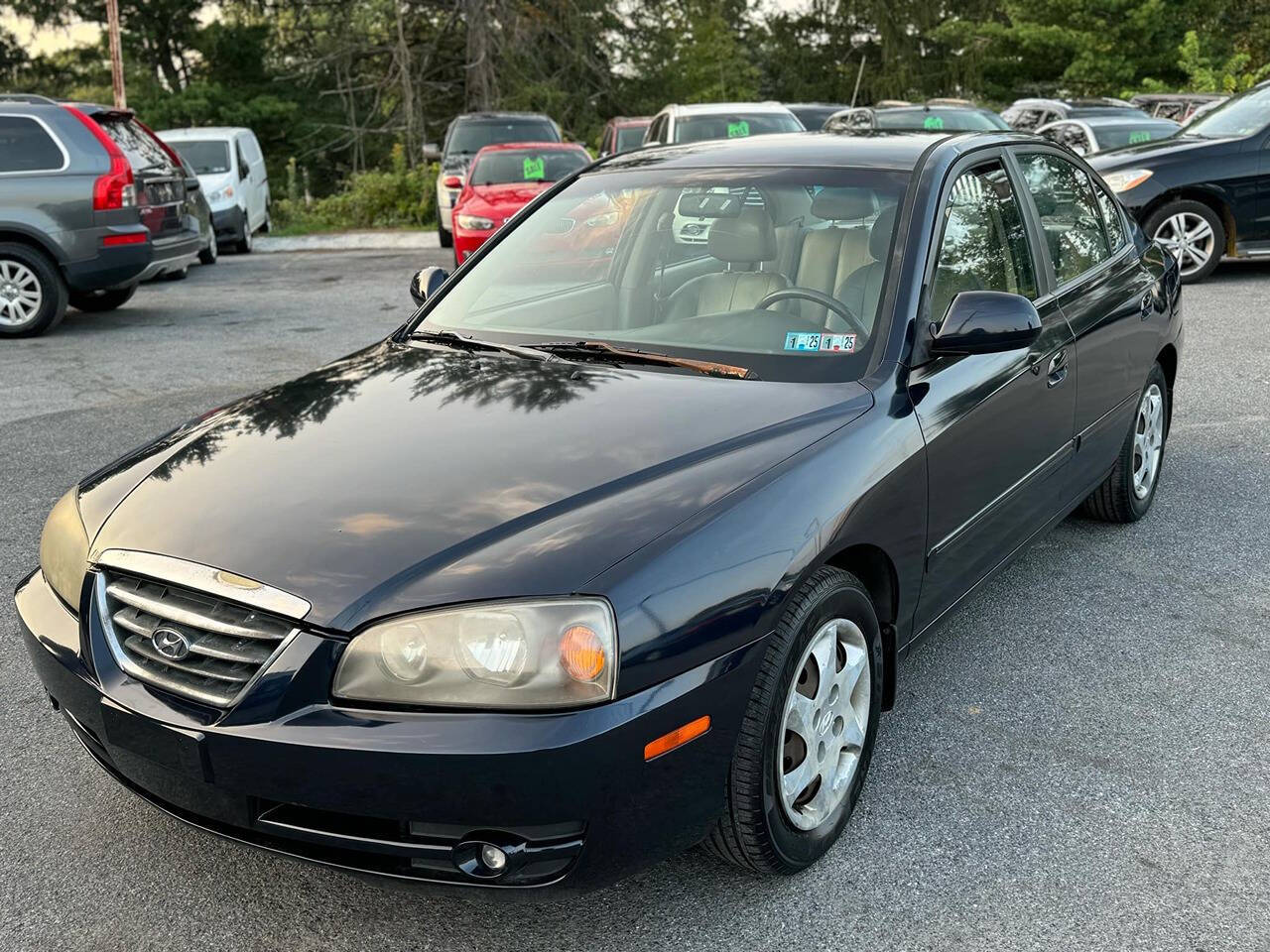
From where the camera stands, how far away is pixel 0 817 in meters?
3.12

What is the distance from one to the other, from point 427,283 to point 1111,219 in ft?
8.75

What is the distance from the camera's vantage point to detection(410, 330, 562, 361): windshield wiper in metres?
3.50

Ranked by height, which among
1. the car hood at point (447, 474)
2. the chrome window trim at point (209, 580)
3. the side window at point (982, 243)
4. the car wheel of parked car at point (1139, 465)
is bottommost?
the car wheel of parked car at point (1139, 465)

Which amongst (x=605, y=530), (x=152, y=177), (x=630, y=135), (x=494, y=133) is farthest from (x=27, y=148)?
(x=630, y=135)

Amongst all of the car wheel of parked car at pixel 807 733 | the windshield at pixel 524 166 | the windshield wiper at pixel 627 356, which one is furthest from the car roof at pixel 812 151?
the windshield at pixel 524 166

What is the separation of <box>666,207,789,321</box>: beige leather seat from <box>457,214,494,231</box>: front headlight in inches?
366

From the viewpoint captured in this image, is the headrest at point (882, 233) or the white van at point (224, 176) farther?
the white van at point (224, 176)

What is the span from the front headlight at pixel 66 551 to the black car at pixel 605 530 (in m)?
0.01

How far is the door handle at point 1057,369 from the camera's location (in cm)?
391

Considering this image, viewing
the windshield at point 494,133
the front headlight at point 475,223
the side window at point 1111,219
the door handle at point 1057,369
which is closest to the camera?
the door handle at point 1057,369

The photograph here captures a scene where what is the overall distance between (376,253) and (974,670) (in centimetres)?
1515


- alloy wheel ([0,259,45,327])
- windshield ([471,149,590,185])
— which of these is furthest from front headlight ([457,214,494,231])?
alloy wheel ([0,259,45,327])

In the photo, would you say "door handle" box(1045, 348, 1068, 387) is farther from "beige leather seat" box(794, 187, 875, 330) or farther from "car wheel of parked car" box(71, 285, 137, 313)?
"car wheel of parked car" box(71, 285, 137, 313)

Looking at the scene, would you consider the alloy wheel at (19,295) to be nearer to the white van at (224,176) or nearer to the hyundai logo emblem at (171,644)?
the white van at (224,176)
